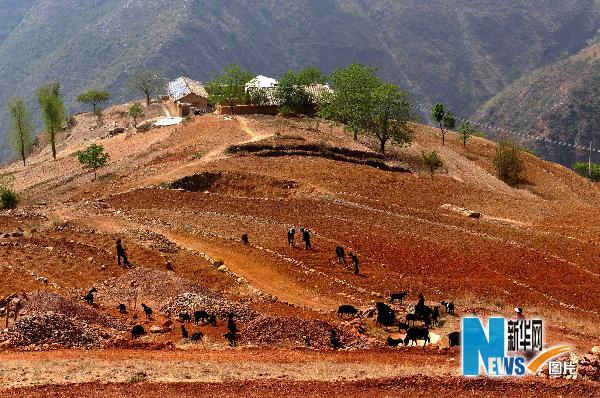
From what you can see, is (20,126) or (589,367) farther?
(20,126)

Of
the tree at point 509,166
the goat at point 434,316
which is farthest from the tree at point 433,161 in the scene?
the goat at point 434,316

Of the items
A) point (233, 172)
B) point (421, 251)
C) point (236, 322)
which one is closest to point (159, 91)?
point (233, 172)

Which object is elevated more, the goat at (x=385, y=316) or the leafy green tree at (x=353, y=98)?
the leafy green tree at (x=353, y=98)

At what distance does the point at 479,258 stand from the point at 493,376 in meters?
14.9

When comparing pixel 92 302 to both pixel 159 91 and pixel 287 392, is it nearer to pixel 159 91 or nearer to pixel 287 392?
pixel 287 392

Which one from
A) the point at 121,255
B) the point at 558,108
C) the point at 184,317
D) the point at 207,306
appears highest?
the point at 558,108

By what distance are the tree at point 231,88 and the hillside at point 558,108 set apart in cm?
7633

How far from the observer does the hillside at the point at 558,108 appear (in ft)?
445

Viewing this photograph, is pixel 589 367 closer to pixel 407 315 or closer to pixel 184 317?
pixel 407 315

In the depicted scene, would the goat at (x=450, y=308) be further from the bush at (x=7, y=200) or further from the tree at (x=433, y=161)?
the tree at (x=433, y=161)

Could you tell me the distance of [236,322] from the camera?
22.8 meters

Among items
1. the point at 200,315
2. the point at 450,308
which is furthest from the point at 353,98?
the point at 200,315

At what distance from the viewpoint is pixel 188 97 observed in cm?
8619

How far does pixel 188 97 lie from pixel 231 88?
35.7 feet
